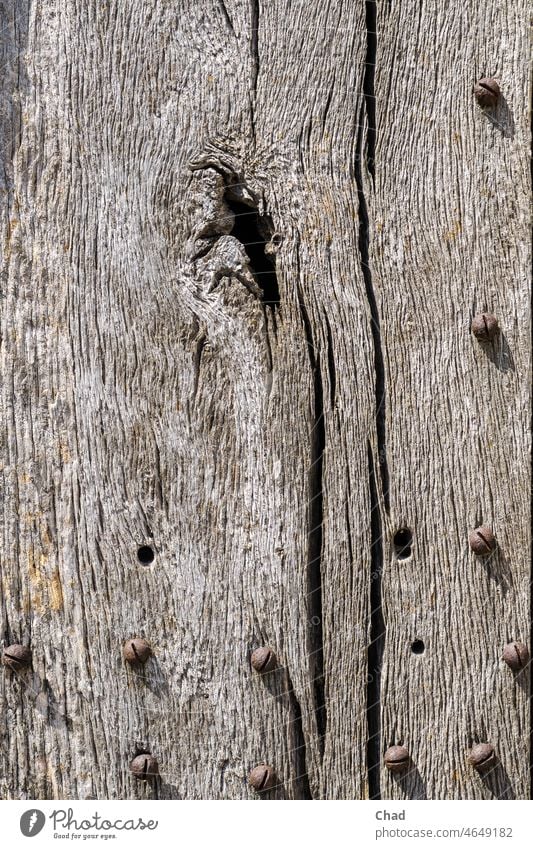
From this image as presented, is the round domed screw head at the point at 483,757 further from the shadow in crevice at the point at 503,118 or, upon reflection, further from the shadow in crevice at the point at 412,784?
the shadow in crevice at the point at 503,118

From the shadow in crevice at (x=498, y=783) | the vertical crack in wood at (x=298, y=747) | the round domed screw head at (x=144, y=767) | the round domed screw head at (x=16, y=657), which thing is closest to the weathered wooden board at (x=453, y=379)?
the shadow in crevice at (x=498, y=783)

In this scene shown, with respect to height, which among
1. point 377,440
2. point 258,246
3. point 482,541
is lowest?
point 482,541

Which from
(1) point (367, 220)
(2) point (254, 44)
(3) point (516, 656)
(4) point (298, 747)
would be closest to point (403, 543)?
(3) point (516, 656)

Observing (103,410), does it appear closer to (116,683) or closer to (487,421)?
(116,683)

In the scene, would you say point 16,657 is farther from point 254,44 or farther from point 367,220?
point 254,44

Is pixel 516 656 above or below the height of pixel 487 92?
below
